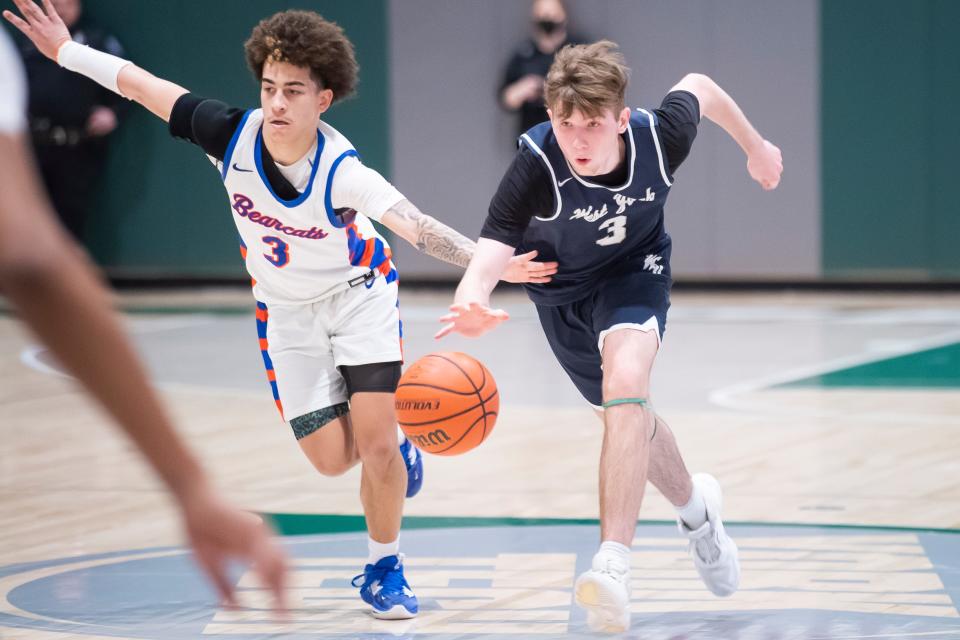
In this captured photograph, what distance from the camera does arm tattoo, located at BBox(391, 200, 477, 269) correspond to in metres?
4.45

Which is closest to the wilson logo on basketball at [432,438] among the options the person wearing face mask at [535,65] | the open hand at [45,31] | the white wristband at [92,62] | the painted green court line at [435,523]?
the painted green court line at [435,523]

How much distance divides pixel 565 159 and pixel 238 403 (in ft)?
15.3

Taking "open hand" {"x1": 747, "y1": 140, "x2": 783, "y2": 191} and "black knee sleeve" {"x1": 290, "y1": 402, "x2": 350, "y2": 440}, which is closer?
"black knee sleeve" {"x1": 290, "y1": 402, "x2": 350, "y2": 440}

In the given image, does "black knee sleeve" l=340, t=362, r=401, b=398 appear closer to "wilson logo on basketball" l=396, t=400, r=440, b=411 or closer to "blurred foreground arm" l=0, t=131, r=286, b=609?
"wilson logo on basketball" l=396, t=400, r=440, b=411

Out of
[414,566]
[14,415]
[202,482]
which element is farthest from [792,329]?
[202,482]

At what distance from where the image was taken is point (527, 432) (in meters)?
7.55

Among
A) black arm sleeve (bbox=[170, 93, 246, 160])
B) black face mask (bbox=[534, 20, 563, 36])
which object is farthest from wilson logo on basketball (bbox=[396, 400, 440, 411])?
black face mask (bbox=[534, 20, 563, 36])

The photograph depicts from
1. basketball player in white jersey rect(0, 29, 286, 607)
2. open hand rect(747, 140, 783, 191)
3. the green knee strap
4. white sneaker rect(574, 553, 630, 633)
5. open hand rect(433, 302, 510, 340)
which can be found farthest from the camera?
open hand rect(747, 140, 783, 191)

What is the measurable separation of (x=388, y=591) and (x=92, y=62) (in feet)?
6.53

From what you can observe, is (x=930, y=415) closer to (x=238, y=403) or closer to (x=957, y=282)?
(x=238, y=403)

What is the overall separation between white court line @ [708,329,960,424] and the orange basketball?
3431mm

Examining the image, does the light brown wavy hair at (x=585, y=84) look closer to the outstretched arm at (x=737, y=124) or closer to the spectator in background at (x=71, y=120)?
the outstretched arm at (x=737, y=124)

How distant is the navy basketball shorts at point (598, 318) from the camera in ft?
14.6

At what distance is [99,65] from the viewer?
4.74 metres
